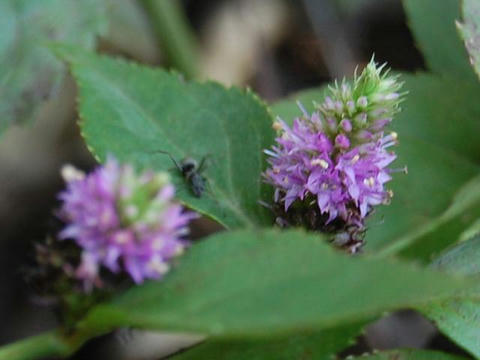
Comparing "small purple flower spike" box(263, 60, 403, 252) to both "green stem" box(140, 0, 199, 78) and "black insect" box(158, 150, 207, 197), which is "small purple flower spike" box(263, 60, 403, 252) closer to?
"black insect" box(158, 150, 207, 197)

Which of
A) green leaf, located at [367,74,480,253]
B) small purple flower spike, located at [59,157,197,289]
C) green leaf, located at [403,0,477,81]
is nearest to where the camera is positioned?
small purple flower spike, located at [59,157,197,289]

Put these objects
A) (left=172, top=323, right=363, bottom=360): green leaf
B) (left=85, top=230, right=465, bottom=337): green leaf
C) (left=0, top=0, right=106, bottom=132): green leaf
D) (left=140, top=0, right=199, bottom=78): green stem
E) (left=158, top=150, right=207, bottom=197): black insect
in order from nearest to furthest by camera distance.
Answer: (left=85, top=230, right=465, bottom=337): green leaf < (left=172, top=323, right=363, bottom=360): green leaf < (left=158, top=150, right=207, bottom=197): black insect < (left=0, top=0, right=106, bottom=132): green leaf < (left=140, top=0, right=199, bottom=78): green stem

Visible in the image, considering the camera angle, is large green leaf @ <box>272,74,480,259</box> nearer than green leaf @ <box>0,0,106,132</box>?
Yes

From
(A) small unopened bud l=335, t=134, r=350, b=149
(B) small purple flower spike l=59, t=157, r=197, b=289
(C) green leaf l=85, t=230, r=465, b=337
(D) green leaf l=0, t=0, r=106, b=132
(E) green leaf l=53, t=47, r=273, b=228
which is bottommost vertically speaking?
(C) green leaf l=85, t=230, r=465, b=337

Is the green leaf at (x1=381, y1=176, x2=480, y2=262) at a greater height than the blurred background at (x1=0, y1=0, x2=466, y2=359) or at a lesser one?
lesser

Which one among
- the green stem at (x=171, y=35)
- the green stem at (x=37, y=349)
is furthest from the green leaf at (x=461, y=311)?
the green stem at (x=171, y=35)

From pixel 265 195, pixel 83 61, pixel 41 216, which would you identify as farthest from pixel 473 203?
pixel 41 216

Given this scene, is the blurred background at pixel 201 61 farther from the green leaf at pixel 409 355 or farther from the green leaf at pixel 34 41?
the green leaf at pixel 409 355

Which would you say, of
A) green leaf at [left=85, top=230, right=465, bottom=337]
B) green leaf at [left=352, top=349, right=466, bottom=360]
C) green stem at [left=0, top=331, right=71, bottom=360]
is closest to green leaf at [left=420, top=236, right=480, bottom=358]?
green leaf at [left=352, top=349, right=466, bottom=360]
